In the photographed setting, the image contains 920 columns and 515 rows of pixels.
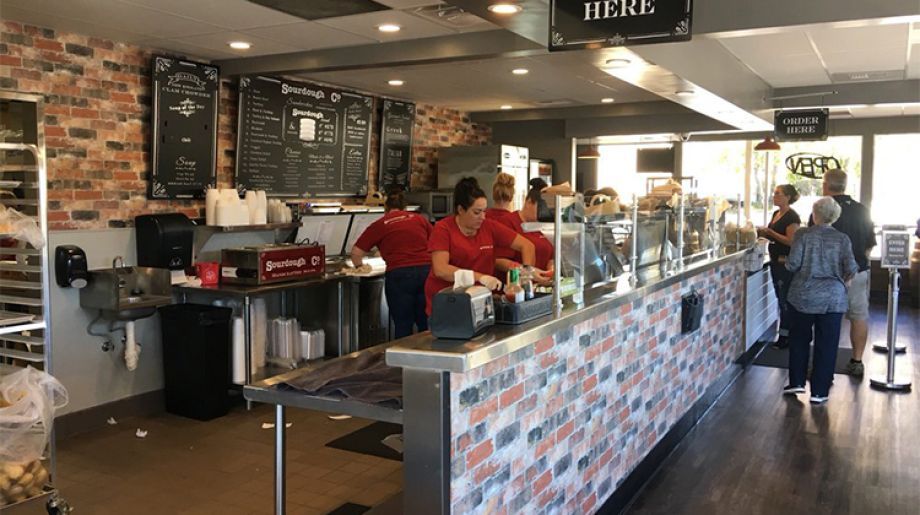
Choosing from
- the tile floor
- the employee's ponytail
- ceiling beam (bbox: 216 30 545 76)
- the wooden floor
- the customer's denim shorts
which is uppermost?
ceiling beam (bbox: 216 30 545 76)

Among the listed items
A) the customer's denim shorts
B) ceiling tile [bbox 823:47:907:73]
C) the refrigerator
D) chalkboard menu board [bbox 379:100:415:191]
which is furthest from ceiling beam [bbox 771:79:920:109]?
chalkboard menu board [bbox 379:100:415:191]

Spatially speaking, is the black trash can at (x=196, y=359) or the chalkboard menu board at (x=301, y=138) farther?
the chalkboard menu board at (x=301, y=138)

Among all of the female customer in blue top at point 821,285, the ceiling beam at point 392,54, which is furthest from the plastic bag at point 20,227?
the female customer in blue top at point 821,285

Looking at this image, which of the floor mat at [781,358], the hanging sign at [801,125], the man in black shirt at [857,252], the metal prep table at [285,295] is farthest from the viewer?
the hanging sign at [801,125]

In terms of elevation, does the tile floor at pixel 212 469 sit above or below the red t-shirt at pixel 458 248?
below

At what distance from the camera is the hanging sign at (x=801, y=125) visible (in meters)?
9.14

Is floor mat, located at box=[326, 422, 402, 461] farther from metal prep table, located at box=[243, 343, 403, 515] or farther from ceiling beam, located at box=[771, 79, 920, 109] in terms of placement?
ceiling beam, located at box=[771, 79, 920, 109]

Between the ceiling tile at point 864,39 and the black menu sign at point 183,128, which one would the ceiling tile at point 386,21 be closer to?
the black menu sign at point 183,128

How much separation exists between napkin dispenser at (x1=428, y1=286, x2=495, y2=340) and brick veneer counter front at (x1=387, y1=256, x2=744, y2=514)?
0.37ft

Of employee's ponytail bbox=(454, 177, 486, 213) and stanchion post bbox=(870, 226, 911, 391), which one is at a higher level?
employee's ponytail bbox=(454, 177, 486, 213)

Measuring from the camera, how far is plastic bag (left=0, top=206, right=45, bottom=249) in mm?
3555

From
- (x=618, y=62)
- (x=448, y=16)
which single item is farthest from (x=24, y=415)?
(x=618, y=62)

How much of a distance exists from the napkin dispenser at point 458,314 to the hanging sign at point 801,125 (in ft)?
25.1

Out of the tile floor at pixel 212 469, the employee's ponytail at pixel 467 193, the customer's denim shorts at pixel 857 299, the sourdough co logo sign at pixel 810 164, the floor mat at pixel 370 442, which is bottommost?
the tile floor at pixel 212 469
